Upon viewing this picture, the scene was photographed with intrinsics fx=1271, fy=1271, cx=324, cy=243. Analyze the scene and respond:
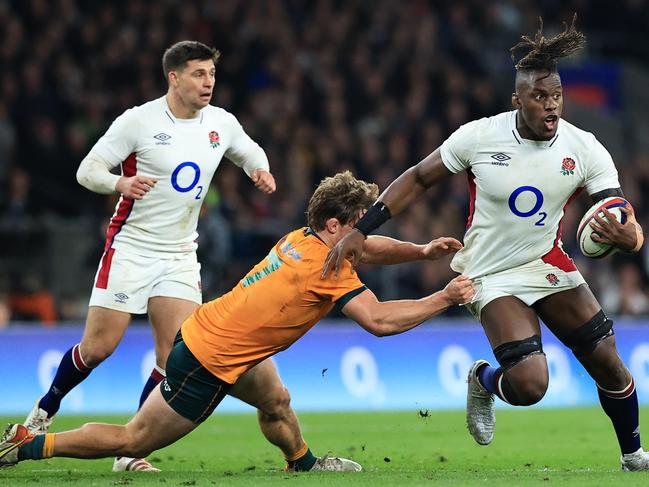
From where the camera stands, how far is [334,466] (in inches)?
295

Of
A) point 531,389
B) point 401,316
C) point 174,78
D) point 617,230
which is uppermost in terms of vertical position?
point 174,78

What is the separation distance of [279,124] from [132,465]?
29.0 feet

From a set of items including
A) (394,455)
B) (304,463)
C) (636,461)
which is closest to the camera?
(636,461)

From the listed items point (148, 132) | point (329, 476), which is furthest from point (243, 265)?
point (329, 476)

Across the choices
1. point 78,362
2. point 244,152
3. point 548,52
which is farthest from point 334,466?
point 548,52

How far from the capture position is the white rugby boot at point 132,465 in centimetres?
778

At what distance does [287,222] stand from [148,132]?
6.83 meters

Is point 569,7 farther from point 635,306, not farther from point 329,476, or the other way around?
point 329,476

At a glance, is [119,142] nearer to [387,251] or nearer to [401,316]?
[387,251]

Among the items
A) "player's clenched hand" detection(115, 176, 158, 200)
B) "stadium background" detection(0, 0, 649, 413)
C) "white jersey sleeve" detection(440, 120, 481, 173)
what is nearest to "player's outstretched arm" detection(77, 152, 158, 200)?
"player's clenched hand" detection(115, 176, 158, 200)

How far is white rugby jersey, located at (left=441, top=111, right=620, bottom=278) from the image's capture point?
7.14 metres

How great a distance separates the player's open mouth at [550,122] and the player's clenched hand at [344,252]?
3.95 ft

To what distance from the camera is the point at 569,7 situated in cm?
2094

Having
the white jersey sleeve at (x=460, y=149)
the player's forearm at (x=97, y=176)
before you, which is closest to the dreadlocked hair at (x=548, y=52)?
the white jersey sleeve at (x=460, y=149)
